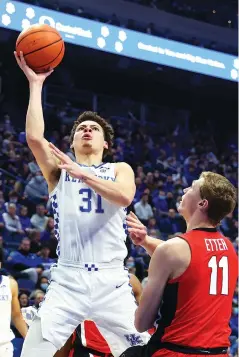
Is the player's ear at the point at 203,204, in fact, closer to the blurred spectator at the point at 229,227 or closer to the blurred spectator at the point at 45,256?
the blurred spectator at the point at 45,256

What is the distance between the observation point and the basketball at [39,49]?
4.21 meters

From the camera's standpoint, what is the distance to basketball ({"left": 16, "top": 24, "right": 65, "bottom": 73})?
4215mm

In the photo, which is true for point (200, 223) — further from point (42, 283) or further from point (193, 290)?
point (42, 283)

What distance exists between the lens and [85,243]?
13.1 ft

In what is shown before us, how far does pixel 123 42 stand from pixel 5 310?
1030cm

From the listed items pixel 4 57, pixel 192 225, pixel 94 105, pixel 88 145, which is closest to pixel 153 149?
pixel 94 105

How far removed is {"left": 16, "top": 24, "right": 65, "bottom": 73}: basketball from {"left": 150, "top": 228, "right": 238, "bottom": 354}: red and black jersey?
1.65 metres

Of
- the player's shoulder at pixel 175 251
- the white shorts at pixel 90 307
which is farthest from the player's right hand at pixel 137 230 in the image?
the player's shoulder at pixel 175 251

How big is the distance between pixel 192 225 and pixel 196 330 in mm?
493

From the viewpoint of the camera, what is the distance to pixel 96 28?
47.8 feet

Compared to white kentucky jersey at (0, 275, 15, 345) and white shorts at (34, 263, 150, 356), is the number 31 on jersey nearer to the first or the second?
white shorts at (34, 263, 150, 356)

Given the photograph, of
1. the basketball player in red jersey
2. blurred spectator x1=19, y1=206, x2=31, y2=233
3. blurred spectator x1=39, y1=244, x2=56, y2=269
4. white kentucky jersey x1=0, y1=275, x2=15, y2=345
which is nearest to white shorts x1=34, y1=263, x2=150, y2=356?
the basketball player in red jersey

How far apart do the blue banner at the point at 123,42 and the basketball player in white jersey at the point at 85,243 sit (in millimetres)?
9287

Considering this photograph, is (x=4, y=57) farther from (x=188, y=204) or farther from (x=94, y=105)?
(x=188, y=204)
